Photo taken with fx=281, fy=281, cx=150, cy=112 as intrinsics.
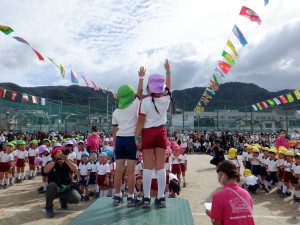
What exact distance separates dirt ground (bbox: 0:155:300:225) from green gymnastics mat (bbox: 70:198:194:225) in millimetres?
2104

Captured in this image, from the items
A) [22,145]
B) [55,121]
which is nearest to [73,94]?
[55,121]

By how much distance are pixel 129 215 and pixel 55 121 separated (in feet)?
73.3

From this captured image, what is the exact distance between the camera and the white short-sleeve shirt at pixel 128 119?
428 centimetres

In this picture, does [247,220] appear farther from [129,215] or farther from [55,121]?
[55,121]

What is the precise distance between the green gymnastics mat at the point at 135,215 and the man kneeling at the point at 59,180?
6.93ft

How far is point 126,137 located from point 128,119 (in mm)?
275

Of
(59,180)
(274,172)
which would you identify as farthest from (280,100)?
(59,180)

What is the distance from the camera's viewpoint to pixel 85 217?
392 cm

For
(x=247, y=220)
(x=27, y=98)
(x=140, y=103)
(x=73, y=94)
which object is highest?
(x=73, y=94)

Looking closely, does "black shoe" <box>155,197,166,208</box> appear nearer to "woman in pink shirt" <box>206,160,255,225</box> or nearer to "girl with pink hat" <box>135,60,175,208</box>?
"girl with pink hat" <box>135,60,175,208</box>

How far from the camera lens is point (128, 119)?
169 inches

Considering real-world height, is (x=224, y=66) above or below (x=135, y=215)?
above

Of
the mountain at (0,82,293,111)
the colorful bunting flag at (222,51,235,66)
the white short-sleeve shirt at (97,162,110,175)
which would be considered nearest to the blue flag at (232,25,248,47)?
the colorful bunting flag at (222,51,235,66)

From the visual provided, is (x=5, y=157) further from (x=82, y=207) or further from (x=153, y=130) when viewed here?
(x=153, y=130)
